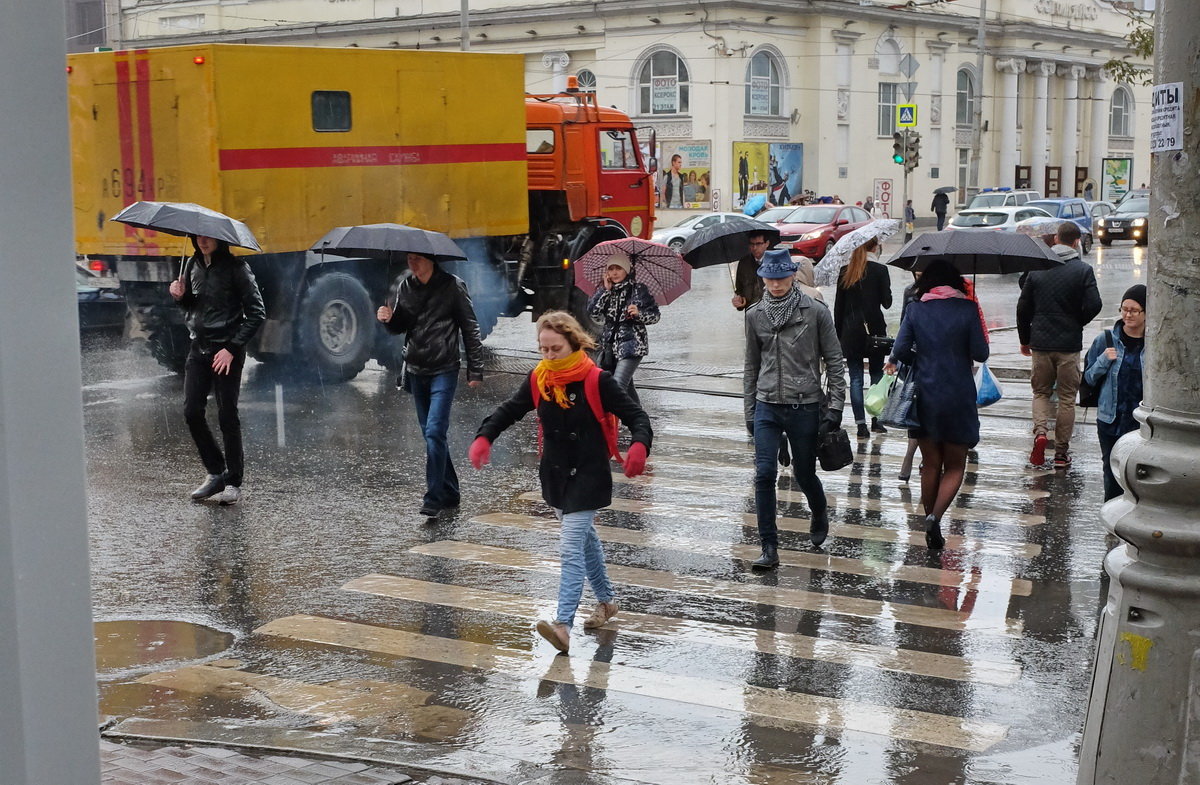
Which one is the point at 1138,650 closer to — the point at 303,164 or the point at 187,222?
the point at 187,222

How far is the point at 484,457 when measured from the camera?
7359mm

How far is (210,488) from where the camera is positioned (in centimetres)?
1045

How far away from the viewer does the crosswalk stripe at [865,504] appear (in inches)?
384

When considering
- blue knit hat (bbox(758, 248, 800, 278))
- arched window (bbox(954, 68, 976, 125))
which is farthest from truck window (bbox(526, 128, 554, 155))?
arched window (bbox(954, 68, 976, 125))

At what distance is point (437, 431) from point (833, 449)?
278 centimetres

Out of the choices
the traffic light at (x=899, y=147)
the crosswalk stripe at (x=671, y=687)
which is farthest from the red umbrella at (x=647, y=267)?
the traffic light at (x=899, y=147)

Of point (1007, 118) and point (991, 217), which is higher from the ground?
point (1007, 118)

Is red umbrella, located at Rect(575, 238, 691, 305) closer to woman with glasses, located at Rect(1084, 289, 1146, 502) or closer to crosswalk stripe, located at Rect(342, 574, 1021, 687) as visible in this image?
woman with glasses, located at Rect(1084, 289, 1146, 502)

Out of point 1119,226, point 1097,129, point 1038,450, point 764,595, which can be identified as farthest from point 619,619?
point 1097,129

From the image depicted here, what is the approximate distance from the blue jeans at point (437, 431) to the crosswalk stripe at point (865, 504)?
1.57 meters

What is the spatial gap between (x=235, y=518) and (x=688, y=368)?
8.69m

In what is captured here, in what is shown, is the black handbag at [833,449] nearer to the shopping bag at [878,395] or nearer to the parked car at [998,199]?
the shopping bag at [878,395]

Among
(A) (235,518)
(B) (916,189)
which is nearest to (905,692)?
(A) (235,518)

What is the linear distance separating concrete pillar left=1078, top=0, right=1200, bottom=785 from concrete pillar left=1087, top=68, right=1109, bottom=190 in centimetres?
8009
